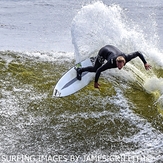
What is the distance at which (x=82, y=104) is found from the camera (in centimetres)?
1127

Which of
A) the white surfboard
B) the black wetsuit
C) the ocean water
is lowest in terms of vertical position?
the ocean water

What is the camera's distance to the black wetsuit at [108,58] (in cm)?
1020

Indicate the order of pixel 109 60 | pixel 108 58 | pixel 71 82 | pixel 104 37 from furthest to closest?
pixel 104 37
pixel 71 82
pixel 108 58
pixel 109 60

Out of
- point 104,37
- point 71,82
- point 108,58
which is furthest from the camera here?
point 104,37

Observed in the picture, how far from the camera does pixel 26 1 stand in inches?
995

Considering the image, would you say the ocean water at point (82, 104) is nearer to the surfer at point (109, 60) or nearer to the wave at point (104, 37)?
the wave at point (104, 37)

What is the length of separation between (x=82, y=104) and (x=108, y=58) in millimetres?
1831

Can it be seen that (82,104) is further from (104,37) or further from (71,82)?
(104,37)

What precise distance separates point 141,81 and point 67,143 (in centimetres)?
449

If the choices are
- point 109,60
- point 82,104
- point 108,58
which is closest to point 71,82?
point 82,104

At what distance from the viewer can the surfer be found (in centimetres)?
1013

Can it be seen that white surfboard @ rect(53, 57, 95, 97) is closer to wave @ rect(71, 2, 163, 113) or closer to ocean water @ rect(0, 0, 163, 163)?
ocean water @ rect(0, 0, 163, 163)

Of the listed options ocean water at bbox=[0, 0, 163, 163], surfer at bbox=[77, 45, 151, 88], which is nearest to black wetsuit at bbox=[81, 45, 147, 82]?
surfer at bbox=[77, 45, 151, 88]

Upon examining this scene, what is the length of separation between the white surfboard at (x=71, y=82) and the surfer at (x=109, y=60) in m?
0.21
